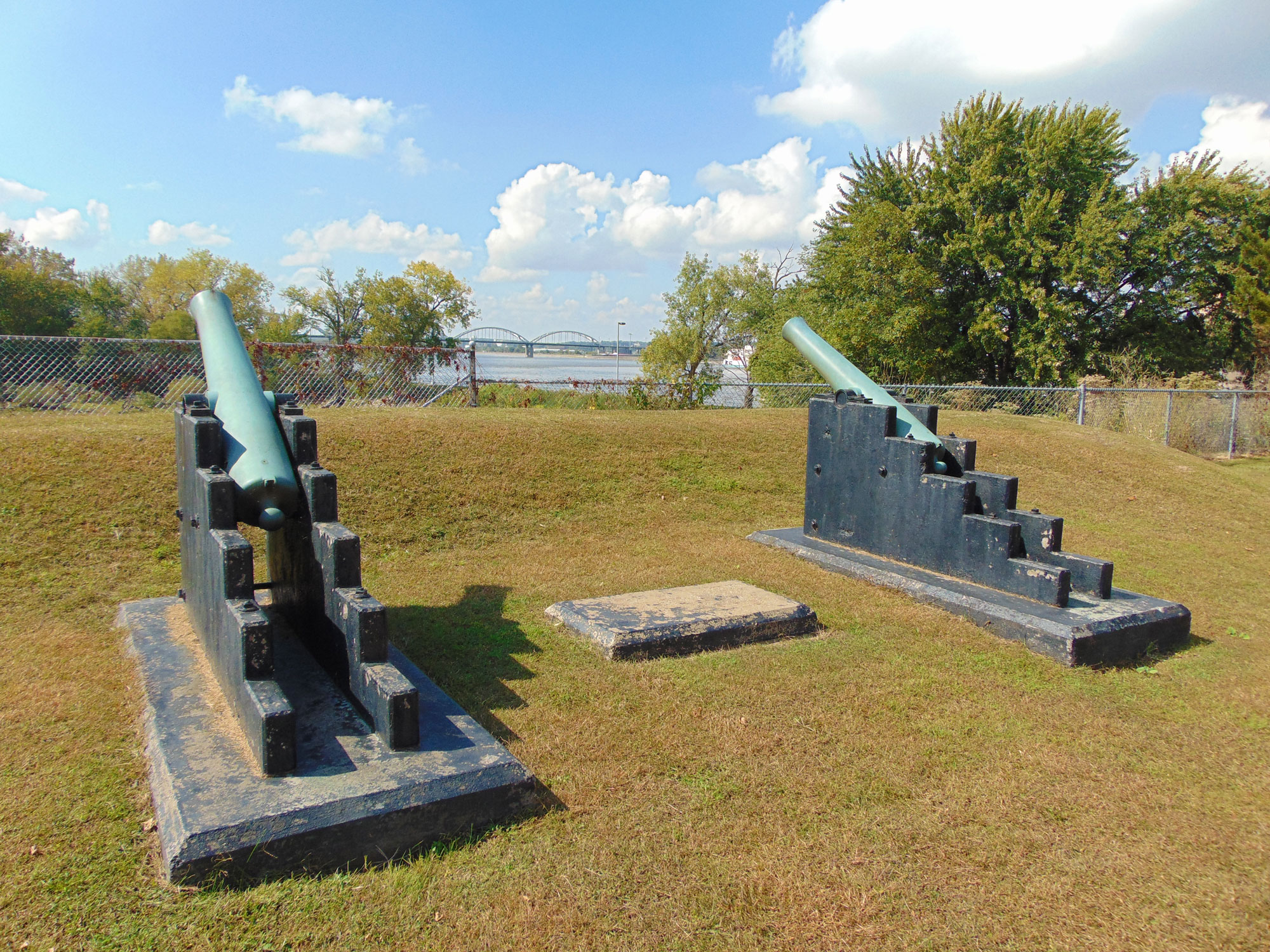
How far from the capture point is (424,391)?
12.2 metres

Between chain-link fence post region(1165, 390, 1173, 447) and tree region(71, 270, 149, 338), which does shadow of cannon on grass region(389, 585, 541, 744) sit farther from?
tree region(71, 270, 149, 338)

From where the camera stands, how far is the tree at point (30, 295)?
27859mm

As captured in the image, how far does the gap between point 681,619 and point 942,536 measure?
7.37ft

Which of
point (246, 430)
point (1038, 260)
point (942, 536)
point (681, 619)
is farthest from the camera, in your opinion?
point (1038, 260)

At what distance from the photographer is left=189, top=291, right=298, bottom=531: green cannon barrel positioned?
12.2 ft

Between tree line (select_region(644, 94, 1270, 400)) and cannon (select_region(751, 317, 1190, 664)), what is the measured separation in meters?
17.8

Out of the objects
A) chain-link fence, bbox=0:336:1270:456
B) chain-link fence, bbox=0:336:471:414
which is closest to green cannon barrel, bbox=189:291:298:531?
chain-link fence, bbox=0:336:1270:456

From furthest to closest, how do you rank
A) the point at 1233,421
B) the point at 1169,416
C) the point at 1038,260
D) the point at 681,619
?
the point at 1038,260 → the point at 1233,421 → the point at 1169,416 → the point at 681,619

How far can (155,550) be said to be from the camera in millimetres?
5934

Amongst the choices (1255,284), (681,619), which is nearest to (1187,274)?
(1255,284)

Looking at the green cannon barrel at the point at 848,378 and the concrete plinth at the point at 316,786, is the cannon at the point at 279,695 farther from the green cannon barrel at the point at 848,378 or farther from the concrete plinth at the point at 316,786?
the green cannon barrel at the point at 848,378

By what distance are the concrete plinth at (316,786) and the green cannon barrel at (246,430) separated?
0.83m

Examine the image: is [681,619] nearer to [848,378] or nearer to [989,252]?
[848,378]

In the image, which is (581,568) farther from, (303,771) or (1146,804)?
(1146,804)
